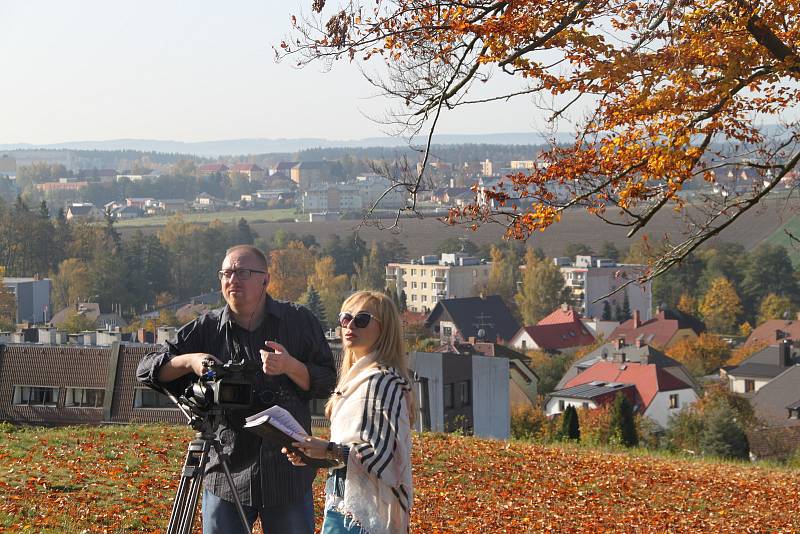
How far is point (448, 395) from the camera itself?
36.0 metres

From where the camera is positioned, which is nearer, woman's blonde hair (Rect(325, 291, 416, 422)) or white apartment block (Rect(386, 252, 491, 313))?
woman's blonde hair (Rect(325, 291, 416, 422))

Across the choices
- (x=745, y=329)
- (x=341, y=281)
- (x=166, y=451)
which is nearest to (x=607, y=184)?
(x=166, y=451)

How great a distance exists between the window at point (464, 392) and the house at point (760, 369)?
98.9 ft

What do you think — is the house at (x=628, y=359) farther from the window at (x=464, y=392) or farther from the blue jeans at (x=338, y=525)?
the blue jeans at (x=338, y=525)

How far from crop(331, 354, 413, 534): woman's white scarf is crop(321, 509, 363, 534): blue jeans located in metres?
0.03

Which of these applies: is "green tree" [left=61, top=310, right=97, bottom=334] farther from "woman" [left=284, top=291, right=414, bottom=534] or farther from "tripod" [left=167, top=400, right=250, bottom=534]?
"woman" [left=284, top=291, right=414, bottom=534]

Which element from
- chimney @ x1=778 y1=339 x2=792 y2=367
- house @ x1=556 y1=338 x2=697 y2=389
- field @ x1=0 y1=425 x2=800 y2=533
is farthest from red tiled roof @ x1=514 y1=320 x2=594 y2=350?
field @ x1=0 y1=425 x2=800 y2=533

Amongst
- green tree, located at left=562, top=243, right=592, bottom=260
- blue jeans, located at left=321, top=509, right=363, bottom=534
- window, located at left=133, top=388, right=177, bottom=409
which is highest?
blue jeans, located at left=321, top=509, right=363, bottom=534

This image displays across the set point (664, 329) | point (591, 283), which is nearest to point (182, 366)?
point (664, 329)

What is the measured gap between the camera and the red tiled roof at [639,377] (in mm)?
58594

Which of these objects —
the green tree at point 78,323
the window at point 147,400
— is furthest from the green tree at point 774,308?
the window at point 147,400

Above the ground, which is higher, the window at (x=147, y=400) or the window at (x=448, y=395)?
the window at (x=147, y=400)

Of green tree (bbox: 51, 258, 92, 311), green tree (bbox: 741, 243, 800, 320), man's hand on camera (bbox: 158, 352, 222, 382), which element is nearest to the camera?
man's hand on camera (bbox: 158, 352, 222, 382)

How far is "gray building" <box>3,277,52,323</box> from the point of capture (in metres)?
101
